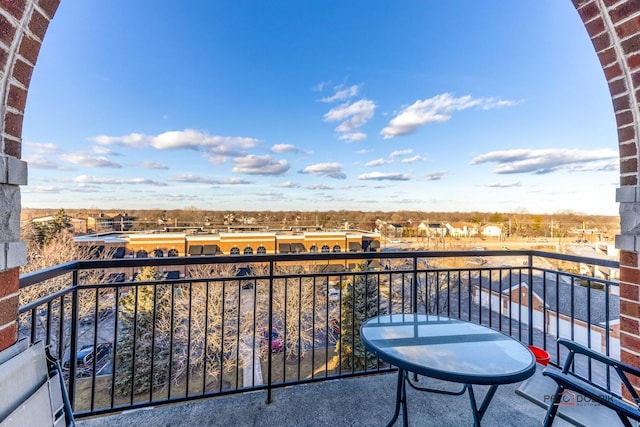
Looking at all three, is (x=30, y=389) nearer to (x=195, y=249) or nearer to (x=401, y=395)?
(x=401, y=395)

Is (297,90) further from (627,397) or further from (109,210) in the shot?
(109,210)

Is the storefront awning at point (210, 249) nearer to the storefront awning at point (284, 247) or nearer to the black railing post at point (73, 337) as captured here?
the storefront awning at point (284, 247)

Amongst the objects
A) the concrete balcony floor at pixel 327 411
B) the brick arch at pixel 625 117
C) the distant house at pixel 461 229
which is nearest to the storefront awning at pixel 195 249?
the distant house at pixel 461 229

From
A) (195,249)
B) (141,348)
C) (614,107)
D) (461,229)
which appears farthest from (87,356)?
(461,229)

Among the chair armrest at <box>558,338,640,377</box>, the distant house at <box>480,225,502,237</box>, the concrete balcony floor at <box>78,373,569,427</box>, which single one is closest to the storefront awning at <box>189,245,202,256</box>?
the concrete balcony floor at <box>78,373,569,427</box>

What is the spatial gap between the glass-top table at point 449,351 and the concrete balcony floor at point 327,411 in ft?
0.97

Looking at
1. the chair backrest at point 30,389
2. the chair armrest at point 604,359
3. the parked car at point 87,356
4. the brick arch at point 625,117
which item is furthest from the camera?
the parked car at point 87,356

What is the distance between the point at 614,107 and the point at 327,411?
2.71 meters

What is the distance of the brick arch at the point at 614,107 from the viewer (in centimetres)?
108

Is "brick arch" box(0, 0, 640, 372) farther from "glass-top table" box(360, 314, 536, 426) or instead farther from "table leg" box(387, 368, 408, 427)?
"table leg" box(387, 368, 408, 427)

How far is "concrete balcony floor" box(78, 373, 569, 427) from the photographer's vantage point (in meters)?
1.83

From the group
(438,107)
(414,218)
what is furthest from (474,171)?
(438,107)

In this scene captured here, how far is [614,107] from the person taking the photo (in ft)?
5.41

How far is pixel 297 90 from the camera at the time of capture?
1113 cm
